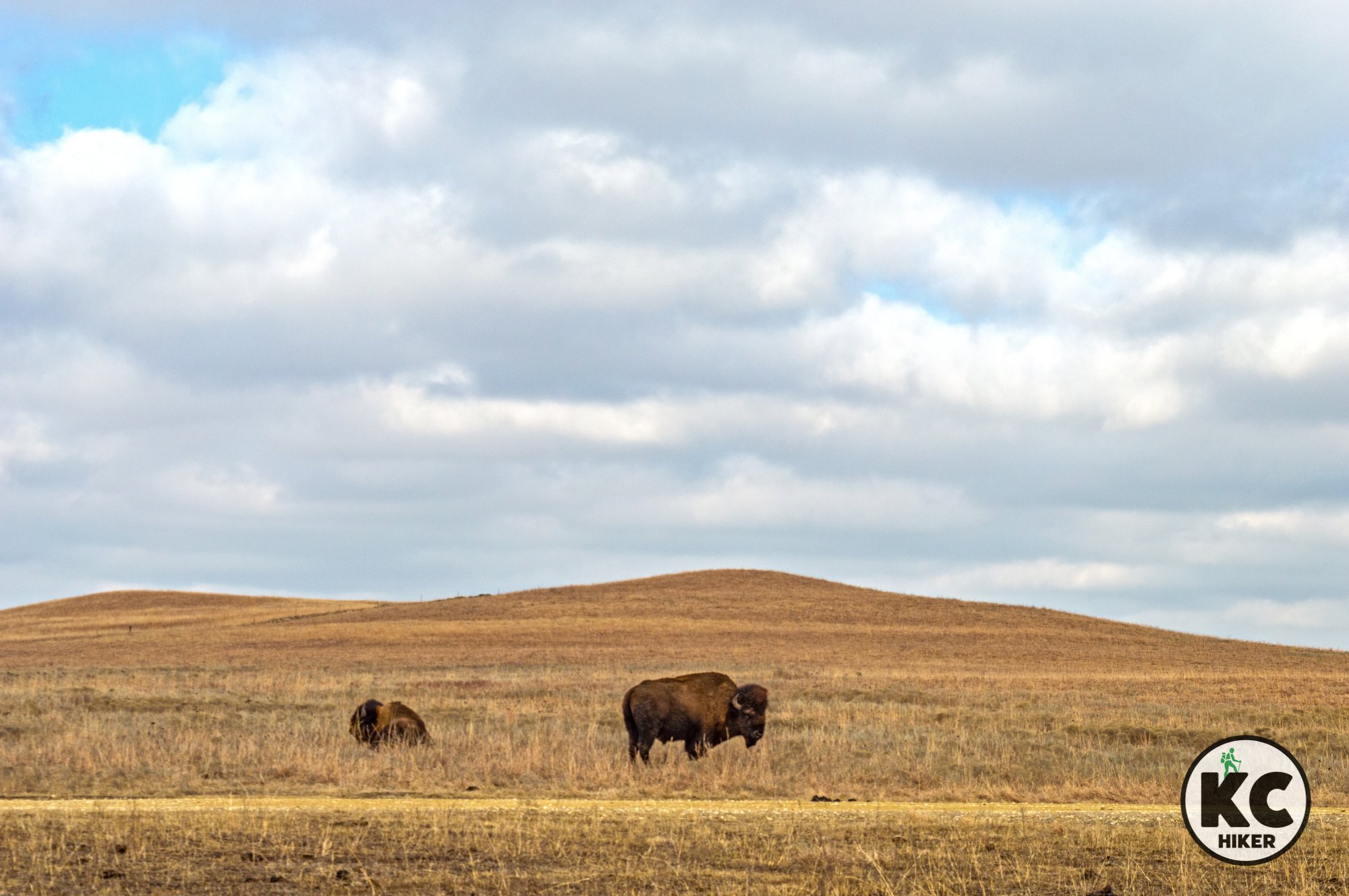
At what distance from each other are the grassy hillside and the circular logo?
209 inches

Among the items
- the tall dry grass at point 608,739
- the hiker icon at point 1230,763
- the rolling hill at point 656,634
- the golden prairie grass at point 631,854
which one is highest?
the rolling hill at point 656,634

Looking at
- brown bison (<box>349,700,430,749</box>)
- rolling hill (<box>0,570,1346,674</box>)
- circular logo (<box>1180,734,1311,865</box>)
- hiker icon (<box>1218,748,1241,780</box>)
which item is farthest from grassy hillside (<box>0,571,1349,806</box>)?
hiker icon (<box>1218,748,1241,780</box>)

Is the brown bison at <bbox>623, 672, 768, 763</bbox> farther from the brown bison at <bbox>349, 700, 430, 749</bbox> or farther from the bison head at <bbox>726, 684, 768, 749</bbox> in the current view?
the brown bison at <bbox>349, 700, 430, 749</bbox>

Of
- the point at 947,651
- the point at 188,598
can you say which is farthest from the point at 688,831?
the point at 188,598

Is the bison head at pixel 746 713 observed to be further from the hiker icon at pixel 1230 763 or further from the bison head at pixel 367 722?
the hiker icon at pixel 1230 763

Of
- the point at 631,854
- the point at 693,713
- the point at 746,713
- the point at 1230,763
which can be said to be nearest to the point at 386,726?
the point at 693,713

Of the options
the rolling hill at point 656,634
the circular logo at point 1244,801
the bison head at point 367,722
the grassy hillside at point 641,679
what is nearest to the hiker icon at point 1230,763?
the circular logo at point 1244,801

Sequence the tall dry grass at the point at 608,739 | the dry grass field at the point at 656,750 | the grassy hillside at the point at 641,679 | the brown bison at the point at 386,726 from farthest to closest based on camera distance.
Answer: the brown bison at the point at 386,726 → the grassy hillside at the point at 641,679 → the tall dry grass at the point at 608,739 → the dry grass field at the point at 656,750

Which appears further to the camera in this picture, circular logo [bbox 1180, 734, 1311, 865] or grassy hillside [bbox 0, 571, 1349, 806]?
grassy hillside [bbox 0, 571, 1349, 806]

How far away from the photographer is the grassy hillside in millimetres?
21109

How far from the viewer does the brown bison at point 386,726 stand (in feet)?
81.9

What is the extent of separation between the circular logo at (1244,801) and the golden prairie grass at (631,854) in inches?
10.1

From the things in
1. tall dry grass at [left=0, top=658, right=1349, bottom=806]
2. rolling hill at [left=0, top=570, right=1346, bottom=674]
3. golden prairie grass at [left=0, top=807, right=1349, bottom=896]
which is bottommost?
golden prairie grass at [left=0, top=807, right=1349, bottom=896]

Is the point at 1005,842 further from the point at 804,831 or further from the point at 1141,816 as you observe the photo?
the point at 1141,816
